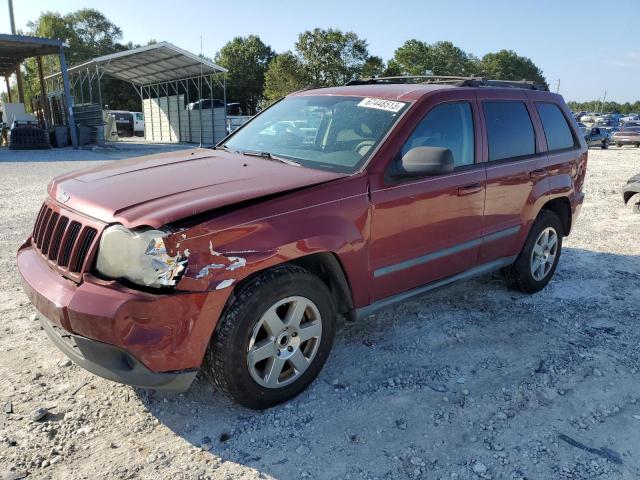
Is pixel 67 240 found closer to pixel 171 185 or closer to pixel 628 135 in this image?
pixel 171 185

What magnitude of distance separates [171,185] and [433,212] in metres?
1.80

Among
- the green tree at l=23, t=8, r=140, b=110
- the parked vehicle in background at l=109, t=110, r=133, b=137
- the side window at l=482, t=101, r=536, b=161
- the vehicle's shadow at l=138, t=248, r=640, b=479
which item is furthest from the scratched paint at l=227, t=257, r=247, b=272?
the green tree at l=23, t=8, r=140, b=110

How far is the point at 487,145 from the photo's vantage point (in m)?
4.05

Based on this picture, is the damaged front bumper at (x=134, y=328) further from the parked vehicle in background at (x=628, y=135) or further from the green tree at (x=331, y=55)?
the green tree at (x=331, y=55)

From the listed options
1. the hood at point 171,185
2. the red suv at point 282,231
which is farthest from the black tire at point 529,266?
the hood at point 171,185

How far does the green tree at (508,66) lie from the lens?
77375 mm

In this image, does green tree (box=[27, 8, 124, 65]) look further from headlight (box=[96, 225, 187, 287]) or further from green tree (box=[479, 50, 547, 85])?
headlight (box=[96, 225, 187, 287])

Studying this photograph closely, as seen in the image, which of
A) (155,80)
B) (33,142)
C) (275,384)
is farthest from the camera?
(155,80)

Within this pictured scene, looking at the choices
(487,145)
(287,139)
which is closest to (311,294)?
(287,139)

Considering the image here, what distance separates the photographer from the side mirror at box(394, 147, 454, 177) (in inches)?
125

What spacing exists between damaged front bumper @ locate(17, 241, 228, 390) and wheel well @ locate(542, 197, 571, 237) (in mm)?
3756

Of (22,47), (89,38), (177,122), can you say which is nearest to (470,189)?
(22,47)

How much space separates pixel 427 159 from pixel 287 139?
1.18m

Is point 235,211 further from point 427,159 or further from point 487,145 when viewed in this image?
point 487,145
